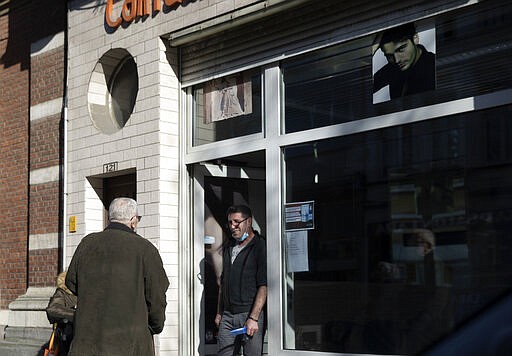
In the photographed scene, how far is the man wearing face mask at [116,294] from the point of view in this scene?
5.29m

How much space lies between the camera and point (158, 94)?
8.61 meters

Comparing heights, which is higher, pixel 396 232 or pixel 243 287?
pixel 396 232

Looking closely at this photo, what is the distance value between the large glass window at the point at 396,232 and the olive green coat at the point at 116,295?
1.91 meters

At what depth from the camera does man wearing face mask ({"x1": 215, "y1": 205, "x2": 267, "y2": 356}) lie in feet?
23.2

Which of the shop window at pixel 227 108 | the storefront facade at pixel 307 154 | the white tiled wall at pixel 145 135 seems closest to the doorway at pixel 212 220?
the storefront facade at pixel 307 154

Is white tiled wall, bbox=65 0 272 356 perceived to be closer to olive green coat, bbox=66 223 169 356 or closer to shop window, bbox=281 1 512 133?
shop window, bbox=281 1 512 133

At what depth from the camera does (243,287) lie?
7199mm

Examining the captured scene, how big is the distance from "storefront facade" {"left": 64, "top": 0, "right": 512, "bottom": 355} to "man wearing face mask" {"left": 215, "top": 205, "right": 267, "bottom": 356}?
180 mm

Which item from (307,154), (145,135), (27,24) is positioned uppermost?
(27,24)

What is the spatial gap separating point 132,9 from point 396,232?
4.56m

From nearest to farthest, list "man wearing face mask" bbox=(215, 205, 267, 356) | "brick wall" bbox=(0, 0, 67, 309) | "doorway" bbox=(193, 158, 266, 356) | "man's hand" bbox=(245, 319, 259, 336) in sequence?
1. "man's hand" bbox=(245, 319, 259, 336)
2. "man wearing face mask" bbox=(215, 205, 267, 356)
3. "doorway" bbox=(193, 158, 266, 356)
4. "brick wall" bbox=(0, 0, 67, 309)

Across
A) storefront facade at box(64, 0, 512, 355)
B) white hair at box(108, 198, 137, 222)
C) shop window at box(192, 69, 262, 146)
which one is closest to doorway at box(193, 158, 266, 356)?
storefront facade at box(64, 0, 512, 355)

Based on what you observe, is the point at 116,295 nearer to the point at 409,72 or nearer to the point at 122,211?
the point at 122,211

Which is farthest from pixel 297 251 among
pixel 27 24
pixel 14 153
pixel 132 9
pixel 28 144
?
pixel 27 24
